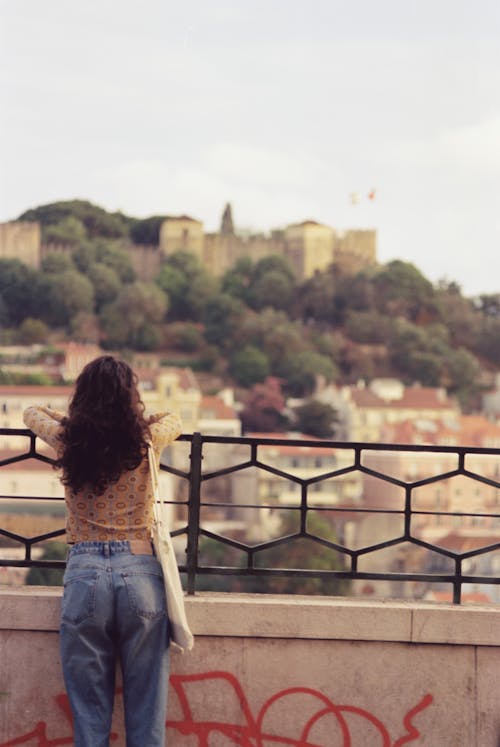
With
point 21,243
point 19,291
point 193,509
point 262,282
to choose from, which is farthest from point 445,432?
point 193,509

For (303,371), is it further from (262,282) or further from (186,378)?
(262,282)

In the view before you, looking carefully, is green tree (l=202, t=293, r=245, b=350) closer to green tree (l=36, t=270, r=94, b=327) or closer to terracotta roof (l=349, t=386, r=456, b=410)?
green tree (l=36, t=270, r=94, b=327)

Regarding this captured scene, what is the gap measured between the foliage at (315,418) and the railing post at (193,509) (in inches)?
3709

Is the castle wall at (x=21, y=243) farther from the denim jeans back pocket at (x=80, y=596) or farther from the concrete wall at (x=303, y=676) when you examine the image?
the denim jeans back pocket at (x=80, y=596)

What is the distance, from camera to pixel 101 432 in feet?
10.8

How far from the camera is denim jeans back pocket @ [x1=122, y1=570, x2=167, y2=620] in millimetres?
3230

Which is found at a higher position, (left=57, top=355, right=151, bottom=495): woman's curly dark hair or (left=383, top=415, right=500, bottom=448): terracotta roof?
(left=57, top=355, right=151, bottom=495): woman's curly dark hair

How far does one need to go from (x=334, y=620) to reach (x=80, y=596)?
3.09ft

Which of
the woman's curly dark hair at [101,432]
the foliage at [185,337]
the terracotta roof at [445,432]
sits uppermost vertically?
the woman's curly dark hair at [101,432]

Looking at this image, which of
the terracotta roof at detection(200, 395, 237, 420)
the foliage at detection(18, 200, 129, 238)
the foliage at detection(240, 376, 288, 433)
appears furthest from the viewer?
the foliage at detection(18, 200, 129, 238)

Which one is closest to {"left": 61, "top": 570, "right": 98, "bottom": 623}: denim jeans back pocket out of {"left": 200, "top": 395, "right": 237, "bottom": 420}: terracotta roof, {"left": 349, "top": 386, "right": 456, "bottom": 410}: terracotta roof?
{"left": 200, "top": 395, "right": 237, "bottom": 420}: terracotta roof

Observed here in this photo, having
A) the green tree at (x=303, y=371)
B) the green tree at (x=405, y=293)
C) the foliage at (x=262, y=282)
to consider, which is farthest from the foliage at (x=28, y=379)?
the green tree at (x=405, y=293)

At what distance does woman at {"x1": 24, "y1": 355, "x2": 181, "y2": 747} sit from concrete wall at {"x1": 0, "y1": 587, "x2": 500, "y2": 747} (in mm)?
485

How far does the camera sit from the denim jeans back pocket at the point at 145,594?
10.6 ft
